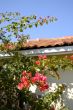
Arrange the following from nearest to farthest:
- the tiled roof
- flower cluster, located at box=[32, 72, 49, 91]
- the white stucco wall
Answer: flower cluster, located at box=[32, 72, 49, 91]
the tiled roof
the white stucco wall

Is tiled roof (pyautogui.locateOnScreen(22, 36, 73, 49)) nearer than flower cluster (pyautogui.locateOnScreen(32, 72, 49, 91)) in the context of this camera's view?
No

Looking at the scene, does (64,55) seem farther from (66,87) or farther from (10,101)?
(10,101)

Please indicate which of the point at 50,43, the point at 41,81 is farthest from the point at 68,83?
the point at 41,81

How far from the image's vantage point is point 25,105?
8562mm

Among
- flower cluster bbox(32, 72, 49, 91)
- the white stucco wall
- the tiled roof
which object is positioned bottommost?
the white stucco wall

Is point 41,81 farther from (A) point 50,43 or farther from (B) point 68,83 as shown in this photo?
(B) point 68,83

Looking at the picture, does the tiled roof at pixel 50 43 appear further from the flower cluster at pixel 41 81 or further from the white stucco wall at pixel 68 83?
the flower cluster at pixel 41 81

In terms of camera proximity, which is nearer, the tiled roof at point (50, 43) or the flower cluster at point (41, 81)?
the flower cluster at point (41, 81)

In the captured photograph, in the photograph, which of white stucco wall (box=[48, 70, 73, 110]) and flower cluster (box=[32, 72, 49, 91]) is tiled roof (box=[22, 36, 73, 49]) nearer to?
white stucco wall (box=[48, 70, 73, 110])

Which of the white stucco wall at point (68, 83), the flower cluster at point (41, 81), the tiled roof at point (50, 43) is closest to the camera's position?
the flower cluster at point (41, 81)

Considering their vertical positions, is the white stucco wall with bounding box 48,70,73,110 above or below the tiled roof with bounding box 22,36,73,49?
below

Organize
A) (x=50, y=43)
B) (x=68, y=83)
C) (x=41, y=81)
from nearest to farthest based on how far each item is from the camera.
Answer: (x=41, y=81) < (x=50, y=43) < (x=68, y=83)

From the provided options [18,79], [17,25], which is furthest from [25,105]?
[17,25]

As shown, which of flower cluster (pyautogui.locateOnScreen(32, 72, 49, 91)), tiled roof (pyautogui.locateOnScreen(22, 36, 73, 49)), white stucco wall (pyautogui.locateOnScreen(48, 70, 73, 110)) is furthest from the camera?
white stucco wall (pyautogui.locateOnScreen(48, 70, 73, 110))
